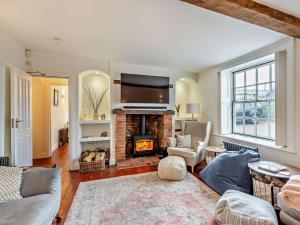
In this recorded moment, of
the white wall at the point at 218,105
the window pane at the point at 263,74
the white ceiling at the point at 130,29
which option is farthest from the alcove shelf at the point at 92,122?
the window pane at the point at 263,74

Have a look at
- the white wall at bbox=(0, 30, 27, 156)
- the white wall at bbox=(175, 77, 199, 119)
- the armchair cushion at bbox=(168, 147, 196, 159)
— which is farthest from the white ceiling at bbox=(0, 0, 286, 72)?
the armchair cushion at bbox=(168, 147, 196, 159)

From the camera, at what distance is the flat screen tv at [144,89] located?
401 cm

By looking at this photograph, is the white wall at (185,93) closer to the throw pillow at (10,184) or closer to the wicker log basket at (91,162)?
the wicker log basket at (91,162)

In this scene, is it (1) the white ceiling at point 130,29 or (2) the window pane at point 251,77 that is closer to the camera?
(1) the white ceiling at point 130,29

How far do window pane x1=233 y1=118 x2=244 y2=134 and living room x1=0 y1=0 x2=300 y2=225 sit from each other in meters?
0.03

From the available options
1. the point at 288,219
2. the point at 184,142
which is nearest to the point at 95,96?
the point at 184,142

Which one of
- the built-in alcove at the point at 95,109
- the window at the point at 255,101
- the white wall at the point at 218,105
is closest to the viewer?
the white wall at the point at 218,105

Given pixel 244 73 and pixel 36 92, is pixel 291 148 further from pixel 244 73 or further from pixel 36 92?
pixel 36 92

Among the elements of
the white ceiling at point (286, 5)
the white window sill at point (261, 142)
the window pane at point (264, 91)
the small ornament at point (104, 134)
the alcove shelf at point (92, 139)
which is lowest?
the alcove shelf at point (92, 139)

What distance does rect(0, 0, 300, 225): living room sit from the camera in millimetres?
1855

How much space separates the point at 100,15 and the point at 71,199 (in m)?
2.62

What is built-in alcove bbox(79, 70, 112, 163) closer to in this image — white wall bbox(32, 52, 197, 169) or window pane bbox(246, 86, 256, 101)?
white wall bbox(32, 52, 197, 169)

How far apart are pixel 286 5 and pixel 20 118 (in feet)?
13.8

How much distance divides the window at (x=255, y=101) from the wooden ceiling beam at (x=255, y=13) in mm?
1225
